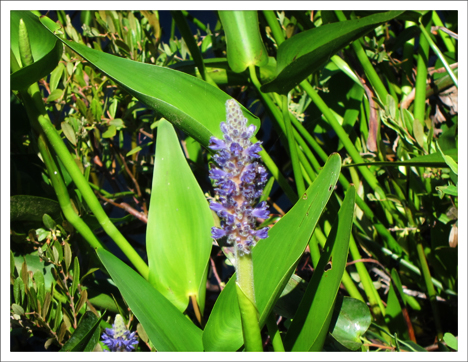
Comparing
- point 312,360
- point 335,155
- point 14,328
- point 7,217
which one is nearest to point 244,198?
point 335,155

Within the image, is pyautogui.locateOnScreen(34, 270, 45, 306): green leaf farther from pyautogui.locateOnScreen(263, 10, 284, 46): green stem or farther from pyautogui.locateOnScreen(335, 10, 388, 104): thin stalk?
pyautogui.locateOnScreen(335, 10, 388, 104): thin stalk

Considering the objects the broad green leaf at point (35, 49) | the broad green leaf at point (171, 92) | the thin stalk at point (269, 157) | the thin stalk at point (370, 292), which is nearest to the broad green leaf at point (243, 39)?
the thin stalk at point (269, 157)

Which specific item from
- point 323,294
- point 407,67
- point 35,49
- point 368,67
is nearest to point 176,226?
point 323,294

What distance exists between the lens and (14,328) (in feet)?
2.98

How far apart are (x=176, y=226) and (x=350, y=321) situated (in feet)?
1.21

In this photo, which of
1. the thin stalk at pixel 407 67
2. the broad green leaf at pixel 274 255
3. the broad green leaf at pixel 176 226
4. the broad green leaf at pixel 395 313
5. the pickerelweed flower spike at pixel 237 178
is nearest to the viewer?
the pickerelweed flower spike at pixel 237 178

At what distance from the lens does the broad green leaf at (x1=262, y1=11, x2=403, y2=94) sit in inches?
24.1

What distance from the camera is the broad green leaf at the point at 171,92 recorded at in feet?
1.95

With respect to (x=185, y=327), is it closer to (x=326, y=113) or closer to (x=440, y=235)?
(x=326, y=113)

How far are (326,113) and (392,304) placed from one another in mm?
447

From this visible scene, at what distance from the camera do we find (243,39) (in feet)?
2.55

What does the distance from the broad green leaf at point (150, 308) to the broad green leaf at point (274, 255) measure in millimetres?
49

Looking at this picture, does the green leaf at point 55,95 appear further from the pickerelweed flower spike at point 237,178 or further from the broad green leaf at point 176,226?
the pickerelweed flower spike at point 237,178

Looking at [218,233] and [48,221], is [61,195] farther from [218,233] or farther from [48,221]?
[218,233]
